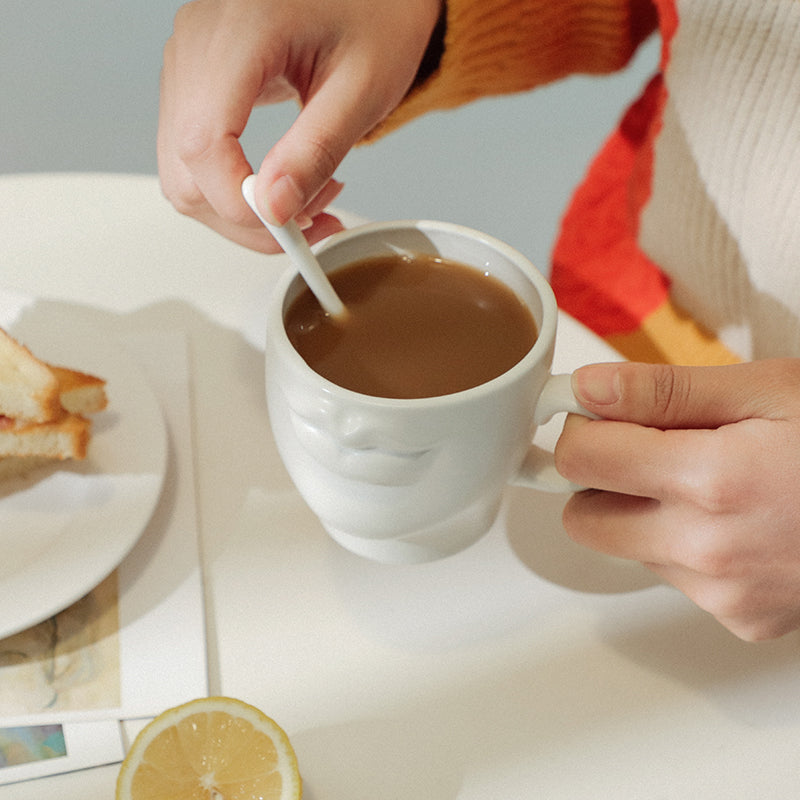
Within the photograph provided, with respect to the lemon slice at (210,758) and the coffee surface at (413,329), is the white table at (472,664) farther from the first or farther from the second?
the coffee surface at (413,329)

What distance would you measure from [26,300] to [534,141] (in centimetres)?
165

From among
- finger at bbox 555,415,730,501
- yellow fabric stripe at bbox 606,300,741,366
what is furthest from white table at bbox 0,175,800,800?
yellow fabric stripe at bbox 606,300,741,366

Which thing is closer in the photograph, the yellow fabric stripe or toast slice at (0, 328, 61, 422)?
toast slice at (0, 328, 61, 422)

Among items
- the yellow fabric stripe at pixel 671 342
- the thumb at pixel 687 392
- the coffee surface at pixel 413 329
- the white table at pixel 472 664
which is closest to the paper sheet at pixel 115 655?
the white table at pixel 472 664

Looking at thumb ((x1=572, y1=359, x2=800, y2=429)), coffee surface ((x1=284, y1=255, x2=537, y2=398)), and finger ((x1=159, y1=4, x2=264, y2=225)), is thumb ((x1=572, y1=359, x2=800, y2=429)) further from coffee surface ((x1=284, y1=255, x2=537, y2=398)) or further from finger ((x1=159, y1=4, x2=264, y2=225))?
finger ((x1=159, y1=4, x2=264, y2=225))

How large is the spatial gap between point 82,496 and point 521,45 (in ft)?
1.88

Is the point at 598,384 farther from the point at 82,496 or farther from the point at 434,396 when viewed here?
the point at 82,496

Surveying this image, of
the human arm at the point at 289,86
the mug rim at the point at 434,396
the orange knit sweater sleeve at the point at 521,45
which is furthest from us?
the orange knit sweater sleeve at the point at 521,45

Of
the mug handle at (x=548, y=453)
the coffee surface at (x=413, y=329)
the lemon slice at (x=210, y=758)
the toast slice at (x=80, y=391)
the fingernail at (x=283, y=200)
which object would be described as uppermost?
the fingernail at (x=283, y=200)

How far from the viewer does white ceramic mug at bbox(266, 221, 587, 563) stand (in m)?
0.46

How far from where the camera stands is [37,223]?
A: 2.65 feet

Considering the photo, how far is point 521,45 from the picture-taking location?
85 centimetres

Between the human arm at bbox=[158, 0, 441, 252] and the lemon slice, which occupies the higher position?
the human arm at bbox=[158, 0, 441, 252]

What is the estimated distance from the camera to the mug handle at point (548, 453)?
505 mm
